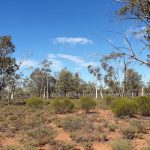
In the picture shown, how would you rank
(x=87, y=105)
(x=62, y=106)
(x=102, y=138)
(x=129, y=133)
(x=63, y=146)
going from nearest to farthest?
1. (x=63, y=146)
2. (x=102, y=138)
3. (x=129, y=133)
4. (x=87, y=105)
5. (x=62, y=106)

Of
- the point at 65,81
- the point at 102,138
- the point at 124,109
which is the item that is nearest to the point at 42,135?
the point at 102,138

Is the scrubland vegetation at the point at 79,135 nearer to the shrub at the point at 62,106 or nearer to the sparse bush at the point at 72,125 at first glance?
the sparse bush at the point at 72,125

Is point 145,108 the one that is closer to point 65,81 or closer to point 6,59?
point 6,59

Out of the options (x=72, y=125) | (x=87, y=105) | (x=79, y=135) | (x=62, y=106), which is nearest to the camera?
(x=79, y=135)

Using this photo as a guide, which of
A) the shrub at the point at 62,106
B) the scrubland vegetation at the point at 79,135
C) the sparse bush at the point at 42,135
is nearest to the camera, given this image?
the scrubland vegetation at the point at 79,135

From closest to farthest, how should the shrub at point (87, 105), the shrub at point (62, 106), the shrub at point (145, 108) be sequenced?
the shrub at point (145, 108)
the shrub at point (87, 105)
the shrub at point (62, 106)

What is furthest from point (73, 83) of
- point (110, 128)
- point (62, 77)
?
point (110, 128)

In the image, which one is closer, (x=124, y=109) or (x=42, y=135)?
(x=42, y=135)

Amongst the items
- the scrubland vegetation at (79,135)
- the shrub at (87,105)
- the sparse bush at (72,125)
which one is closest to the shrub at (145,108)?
the scrubland vegetation at (79,135)

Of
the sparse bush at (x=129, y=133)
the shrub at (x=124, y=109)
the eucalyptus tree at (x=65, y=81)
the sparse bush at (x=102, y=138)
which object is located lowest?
the sparse bush at (x=102, y=138)

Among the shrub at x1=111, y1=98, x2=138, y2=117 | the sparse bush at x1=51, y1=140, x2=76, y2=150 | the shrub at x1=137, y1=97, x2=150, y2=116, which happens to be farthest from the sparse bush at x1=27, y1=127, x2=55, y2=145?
the shrub at x1=137, y1=97, x2=150, y2=116

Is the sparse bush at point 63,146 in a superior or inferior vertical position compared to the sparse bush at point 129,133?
inferior

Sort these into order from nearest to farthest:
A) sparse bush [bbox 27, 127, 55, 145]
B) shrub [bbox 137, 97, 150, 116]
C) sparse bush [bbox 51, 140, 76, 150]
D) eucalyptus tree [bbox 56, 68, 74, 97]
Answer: sparse bush [bbox 51, 140, 76, 150], sparse bush [bbox 27, 127, 55, 145], shrub [bbox 137, 97, 150, 116], eucalyptus tree [bbox 56, 68, 74, 97]

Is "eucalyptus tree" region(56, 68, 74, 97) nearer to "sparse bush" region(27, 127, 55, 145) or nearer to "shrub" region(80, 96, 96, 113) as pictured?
"shrub" region(80, 96, 96, 113)
